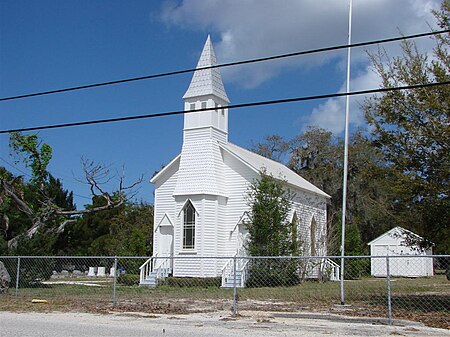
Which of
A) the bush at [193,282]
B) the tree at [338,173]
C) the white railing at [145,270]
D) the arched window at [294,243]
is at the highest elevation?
the tree at [338,173]

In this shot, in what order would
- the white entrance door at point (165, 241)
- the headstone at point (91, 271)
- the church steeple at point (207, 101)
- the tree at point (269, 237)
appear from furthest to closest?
the headstone at point (91, 271) < the white entrance door at point (165, 241) < the church steeple at point (207, 101) < the tree at point (269, 237)

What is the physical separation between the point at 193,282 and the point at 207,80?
36.2 feet

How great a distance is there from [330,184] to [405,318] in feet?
126

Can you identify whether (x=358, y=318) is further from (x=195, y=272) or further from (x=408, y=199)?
(x=195, y=272)

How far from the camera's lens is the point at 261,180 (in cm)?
2856

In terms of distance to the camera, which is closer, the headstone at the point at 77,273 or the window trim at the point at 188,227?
the window trim at the point at 188,227

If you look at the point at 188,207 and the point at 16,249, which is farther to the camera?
the point at 188,207

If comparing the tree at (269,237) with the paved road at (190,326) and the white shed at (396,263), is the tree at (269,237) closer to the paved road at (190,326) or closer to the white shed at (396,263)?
the paved road at (190,326)

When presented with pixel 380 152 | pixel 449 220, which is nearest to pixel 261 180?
pixel 380 152

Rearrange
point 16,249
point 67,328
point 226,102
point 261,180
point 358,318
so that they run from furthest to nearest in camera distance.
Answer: point 226,102 < point 261,180 < point 16,249 < point 358,318 < point 67,328

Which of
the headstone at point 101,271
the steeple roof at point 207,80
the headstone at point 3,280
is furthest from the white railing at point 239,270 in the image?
the headstone at point 101,271

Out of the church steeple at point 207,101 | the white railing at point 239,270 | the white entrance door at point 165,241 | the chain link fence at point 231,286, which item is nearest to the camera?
the chain link fence at point 231,286

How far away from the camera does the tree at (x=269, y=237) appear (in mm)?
27125

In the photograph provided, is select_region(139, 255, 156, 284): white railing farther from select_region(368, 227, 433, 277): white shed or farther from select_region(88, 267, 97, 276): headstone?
select_region(368, 227, 433, 277): white shed
